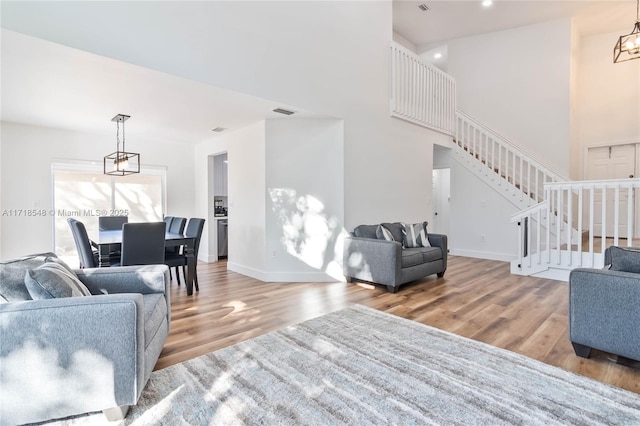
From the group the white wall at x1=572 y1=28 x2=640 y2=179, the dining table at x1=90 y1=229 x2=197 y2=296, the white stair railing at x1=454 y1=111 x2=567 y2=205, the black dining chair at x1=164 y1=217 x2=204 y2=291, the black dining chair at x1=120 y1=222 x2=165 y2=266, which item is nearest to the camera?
the black dining chair at x1=120 y1=222 x2=165 y2=266

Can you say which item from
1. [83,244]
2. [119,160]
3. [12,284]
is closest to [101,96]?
[119,160]

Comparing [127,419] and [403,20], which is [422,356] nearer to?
[127,419]

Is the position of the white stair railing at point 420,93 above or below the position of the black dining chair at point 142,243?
above

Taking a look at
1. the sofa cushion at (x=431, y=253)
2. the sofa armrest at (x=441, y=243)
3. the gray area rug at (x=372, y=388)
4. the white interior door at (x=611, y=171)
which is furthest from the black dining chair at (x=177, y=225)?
the white interior door at (x=611, y=171)

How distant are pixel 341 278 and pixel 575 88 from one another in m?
6.83

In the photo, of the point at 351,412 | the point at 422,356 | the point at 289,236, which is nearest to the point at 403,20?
the point at 289,236

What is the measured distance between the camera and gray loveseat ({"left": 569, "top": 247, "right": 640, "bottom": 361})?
213 centimetres

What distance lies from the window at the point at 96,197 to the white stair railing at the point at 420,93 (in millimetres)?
4817

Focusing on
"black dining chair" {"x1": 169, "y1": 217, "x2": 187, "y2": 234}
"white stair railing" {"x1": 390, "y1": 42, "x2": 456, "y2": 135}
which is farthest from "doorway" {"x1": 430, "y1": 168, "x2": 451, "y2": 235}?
"black dining chair" {"x1": 169, "y1": 217, "x2": 187, "y2": 234}

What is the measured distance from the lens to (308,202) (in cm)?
482

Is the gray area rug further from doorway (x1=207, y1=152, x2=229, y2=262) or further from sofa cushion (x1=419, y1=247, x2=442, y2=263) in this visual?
doorway (x1=207, y1=152, x2=229, y2=262)

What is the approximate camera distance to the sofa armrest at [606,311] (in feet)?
6.98

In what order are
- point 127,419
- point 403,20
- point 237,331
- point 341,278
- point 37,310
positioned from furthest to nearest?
point 403,20, point 341,278, point 237,331, point 127,419, point 37,310

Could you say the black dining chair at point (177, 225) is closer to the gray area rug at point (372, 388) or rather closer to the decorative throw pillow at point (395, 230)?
the gray area rug at point (372, 388)
